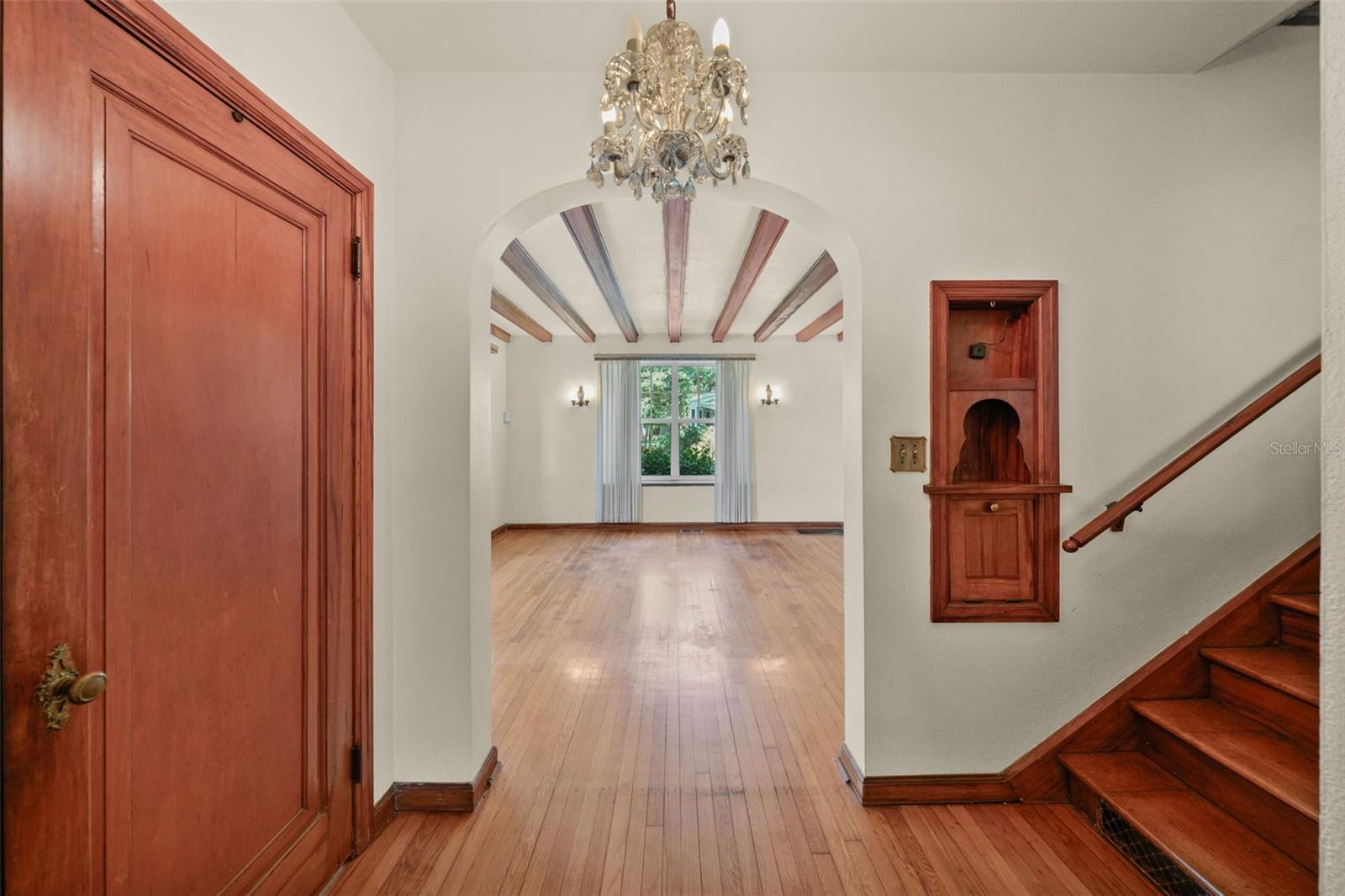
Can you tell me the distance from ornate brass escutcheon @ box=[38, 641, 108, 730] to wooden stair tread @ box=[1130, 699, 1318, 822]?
2805 mm

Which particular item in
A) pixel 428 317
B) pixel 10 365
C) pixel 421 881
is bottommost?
pixel 421 881

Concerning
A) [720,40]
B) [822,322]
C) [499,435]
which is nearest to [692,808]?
[720,40]

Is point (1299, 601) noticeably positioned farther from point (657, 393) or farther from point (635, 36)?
point (657, 393)

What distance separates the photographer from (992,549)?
2143mm

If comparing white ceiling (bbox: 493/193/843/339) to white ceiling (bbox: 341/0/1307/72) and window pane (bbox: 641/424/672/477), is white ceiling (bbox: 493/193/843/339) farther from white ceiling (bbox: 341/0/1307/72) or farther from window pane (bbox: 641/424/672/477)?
window pane (bbox: 641/424/672/477)

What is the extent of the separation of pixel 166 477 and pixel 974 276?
8.10 feet

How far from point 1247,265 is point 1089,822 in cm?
209

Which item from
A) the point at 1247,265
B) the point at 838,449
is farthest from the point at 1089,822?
the point at 838,449

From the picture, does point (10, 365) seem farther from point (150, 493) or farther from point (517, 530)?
point (517, 530)

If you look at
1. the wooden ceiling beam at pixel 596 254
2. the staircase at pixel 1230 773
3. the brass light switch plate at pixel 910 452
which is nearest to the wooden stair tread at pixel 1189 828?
the staircase at pixel 1230 773

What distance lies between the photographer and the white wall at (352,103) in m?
1.40

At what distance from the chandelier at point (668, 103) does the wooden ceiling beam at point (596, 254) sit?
2158mm

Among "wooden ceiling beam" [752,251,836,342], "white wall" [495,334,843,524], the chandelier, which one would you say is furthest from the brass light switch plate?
"white wall" [495,334,843,524]

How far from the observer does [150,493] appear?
3.89ft
